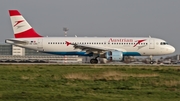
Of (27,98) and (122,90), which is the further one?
(122,90)

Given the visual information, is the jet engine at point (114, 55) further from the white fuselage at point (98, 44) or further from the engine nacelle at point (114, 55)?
the white fuselage at point (98, 44)

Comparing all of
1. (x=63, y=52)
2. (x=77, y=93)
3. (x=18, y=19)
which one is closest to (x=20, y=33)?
(x=18, y=19)

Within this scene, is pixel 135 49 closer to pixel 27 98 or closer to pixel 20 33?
pixel 20 33

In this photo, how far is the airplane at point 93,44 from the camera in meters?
57.5

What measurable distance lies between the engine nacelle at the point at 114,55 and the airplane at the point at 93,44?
333mm

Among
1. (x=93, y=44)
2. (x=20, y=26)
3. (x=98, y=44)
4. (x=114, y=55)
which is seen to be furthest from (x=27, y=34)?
(x=114, y=55)

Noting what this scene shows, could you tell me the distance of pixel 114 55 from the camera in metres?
55.7

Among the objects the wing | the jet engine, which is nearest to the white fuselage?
the wing

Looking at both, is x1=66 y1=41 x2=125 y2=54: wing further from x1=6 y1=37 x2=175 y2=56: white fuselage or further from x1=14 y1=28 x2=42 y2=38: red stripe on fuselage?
x1=14 y1=28 x2=42 y2=38: red stripe on fuselage

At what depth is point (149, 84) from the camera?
2661cm

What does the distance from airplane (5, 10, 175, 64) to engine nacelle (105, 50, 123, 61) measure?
1.09ft

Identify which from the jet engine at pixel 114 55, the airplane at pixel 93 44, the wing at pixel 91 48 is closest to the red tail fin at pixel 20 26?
the airplane at pixel 93 44

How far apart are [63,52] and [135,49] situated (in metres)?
9.75

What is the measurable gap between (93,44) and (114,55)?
370cm
